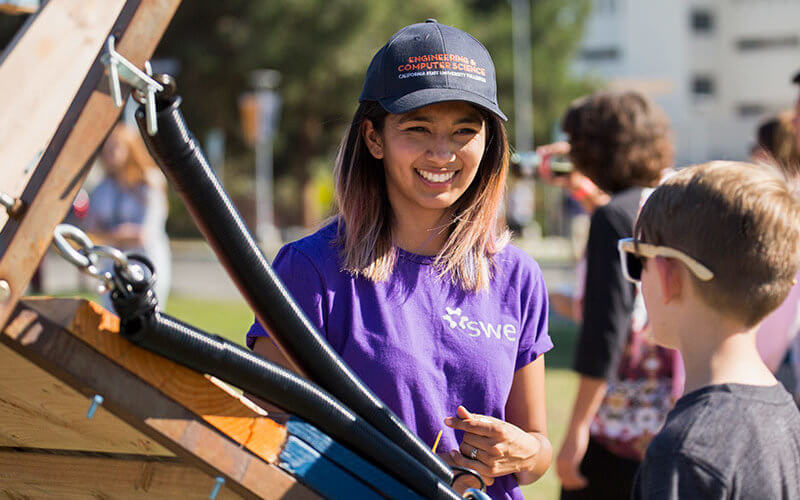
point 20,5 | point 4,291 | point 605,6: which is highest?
point 605,6

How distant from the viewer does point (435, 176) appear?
209 centimetres

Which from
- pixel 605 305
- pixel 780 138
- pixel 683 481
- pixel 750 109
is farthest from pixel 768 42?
pixel 683 481

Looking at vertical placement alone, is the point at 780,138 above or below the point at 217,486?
above

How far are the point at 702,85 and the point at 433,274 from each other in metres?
55.8

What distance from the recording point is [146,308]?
1.20 metres

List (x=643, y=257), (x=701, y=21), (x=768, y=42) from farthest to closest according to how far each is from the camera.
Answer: (x=701, y=21) < (x=768, y=42) < (x=643, y=257)

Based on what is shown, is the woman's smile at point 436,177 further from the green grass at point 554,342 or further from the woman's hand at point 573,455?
the green grass at point 554,342

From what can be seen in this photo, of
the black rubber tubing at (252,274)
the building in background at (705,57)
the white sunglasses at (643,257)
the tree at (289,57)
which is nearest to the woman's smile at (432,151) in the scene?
the white sunglasses at (643,257)

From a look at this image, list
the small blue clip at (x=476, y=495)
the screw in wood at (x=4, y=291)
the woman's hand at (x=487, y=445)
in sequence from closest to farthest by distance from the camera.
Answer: the screw in wood at (x=4, y=291) < the small blue clip at (x=476, y=495) < the woman's hand at (x=487, y=445)

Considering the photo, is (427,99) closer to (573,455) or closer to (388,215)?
(388,215)

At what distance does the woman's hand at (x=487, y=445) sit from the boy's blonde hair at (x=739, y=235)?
517mm

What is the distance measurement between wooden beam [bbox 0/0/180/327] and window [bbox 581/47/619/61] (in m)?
54.3

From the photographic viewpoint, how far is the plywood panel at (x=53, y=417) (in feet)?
3.84

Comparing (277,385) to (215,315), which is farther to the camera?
(215,315)
